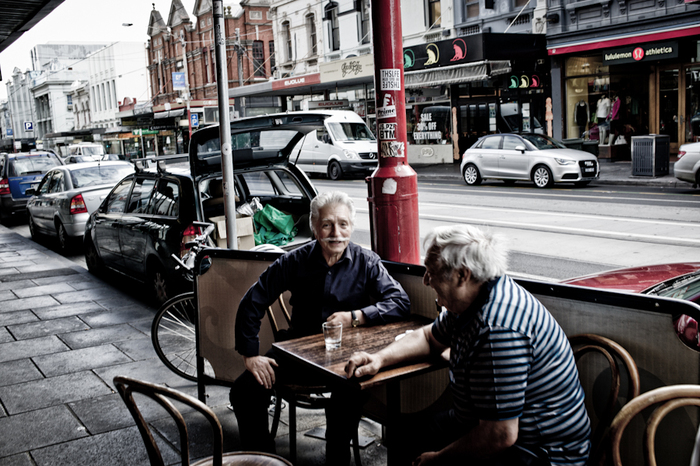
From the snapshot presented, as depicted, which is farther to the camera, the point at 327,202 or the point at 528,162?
the point at 528,162

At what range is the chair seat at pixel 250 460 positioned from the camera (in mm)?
2641

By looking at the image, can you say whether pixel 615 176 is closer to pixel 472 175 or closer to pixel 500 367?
pixel 472 175

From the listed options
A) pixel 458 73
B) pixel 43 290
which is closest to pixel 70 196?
pixel 43 290

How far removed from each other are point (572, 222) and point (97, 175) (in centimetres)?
910

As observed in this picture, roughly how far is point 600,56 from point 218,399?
22080mm

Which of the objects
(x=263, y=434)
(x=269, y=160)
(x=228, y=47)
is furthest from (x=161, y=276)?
(x=228, y=47)

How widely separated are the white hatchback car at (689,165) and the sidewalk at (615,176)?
1.39 meters

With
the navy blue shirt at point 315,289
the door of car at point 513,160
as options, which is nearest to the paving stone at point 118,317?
the navy blue shirt at point 315,289

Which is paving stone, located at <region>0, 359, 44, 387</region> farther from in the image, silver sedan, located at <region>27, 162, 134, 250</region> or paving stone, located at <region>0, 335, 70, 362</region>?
silver sedan, located at <region>27, 162, 134, 250</region>

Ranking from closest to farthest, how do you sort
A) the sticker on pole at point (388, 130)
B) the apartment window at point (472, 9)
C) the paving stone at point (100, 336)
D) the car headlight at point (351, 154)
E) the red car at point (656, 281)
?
the red car at point (656, 281) → the sticker on pole at point (388, 130) → the paving stone at point (100, 336) → the car headlight at point (351, 154) → the apartment window at point (472, 9)

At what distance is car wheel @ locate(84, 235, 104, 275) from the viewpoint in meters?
9.80

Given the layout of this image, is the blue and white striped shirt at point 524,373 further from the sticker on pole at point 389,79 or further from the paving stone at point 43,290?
the paving stone at point 43,290

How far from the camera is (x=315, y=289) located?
12.1 feet

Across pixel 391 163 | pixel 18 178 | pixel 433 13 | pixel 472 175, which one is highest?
pixel 433 13
